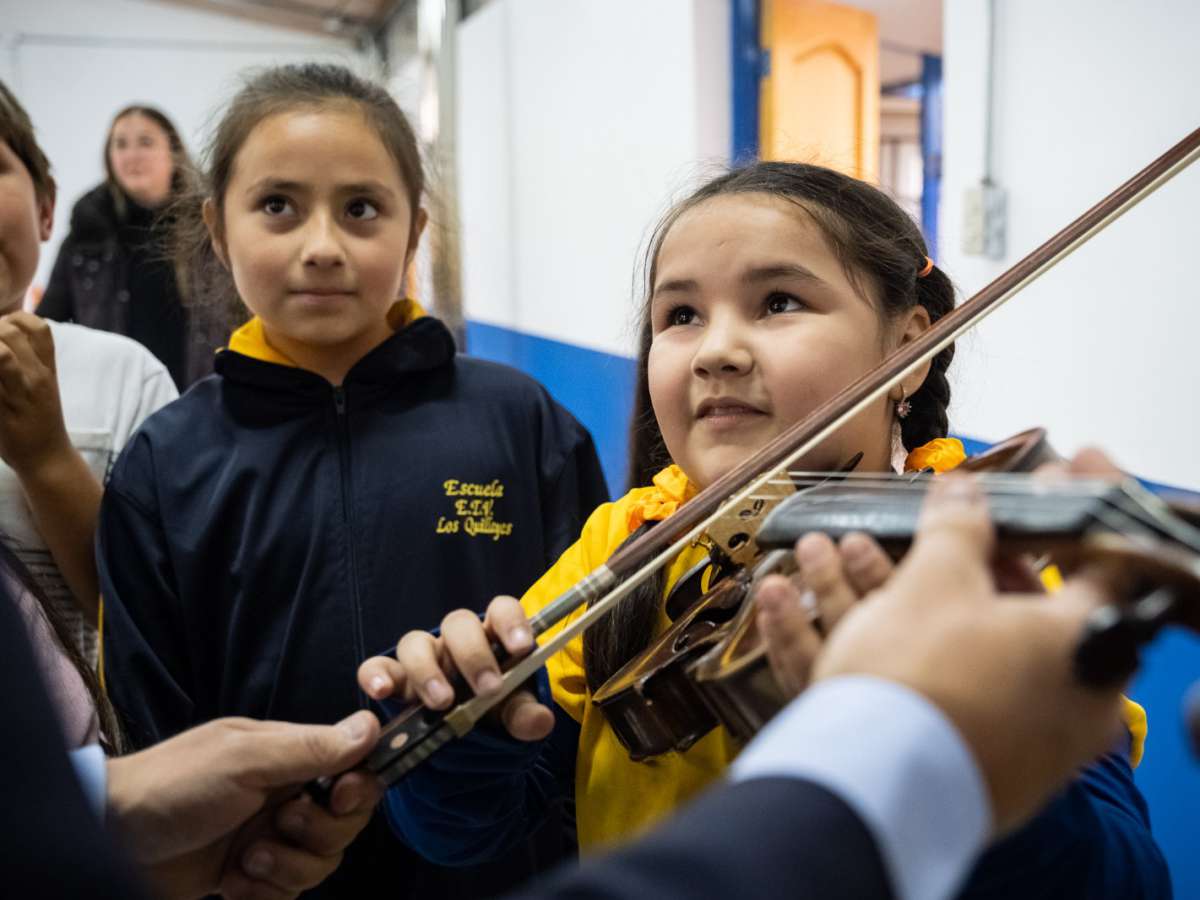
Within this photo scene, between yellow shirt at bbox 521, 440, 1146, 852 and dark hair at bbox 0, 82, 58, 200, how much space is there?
32.2 inches

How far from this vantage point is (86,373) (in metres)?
1.32

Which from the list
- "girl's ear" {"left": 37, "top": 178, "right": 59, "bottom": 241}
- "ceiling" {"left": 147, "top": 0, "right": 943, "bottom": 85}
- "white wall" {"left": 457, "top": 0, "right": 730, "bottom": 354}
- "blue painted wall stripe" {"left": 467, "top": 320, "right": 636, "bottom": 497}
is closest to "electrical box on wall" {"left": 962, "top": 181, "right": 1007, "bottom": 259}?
"white wall" {"left": 457, "top": 0, "right": 730, "bottom": 354}

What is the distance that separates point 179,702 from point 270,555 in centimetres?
18

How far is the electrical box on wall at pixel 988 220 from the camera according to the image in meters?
1.66

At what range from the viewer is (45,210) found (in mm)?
1308

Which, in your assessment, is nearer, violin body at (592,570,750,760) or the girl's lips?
violin body at (592,570,750,760)

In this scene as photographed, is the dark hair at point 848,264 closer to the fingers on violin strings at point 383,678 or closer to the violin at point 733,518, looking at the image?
the violin at point 733,518

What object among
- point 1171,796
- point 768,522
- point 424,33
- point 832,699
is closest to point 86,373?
point 768,522

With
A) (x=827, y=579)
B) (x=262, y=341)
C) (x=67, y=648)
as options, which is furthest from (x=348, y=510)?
(x=827, y=579)

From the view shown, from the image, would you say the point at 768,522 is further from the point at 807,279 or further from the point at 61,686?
the point at 61,686

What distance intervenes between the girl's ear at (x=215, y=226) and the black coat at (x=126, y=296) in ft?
4.26

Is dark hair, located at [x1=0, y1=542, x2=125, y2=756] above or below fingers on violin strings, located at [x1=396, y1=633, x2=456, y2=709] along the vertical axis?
below

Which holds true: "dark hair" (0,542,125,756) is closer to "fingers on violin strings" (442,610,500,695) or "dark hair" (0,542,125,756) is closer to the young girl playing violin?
the young girl playing violin

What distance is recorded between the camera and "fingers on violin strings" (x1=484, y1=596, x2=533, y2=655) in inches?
25.2
